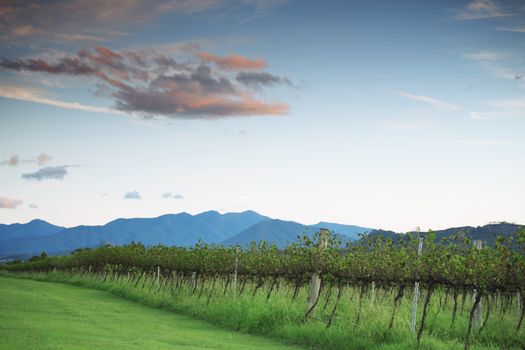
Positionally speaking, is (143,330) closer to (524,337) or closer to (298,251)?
(298,251)

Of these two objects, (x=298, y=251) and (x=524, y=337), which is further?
(x=298, y=251)

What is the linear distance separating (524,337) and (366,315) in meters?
5.56

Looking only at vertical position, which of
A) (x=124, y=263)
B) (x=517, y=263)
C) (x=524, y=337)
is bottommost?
(x=124, y=263)

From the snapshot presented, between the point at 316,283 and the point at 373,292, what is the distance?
2440mm

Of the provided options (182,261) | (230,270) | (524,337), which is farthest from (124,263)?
(524,337)

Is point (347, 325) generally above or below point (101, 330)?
above

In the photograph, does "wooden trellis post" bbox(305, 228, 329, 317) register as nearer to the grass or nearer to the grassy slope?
the grass

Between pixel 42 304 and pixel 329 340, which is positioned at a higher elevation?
pixel 329 340

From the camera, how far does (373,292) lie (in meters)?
23.6

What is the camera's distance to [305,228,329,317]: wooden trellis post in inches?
896

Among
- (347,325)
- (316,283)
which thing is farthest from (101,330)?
(316,283)

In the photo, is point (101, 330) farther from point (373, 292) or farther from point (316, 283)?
point (373, 292)

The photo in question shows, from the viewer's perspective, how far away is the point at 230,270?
32406mm

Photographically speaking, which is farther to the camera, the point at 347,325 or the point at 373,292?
the point at 373,292
